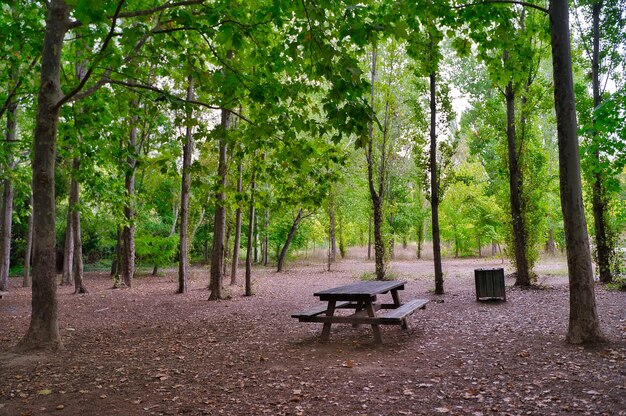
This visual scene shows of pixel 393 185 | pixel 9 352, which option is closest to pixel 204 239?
pixel 393 185

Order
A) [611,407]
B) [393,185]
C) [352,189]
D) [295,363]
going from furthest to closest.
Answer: [393,185] < [352,189] < [295,363] < [611,407]

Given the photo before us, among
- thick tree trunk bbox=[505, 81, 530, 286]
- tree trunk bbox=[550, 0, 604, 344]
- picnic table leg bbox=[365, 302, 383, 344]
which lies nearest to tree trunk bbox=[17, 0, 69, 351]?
picnic table leg bbox=[365, 302, 383, 344]

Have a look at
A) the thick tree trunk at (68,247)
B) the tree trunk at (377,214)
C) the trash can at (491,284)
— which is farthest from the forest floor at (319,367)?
the tree trunk at (377,214)

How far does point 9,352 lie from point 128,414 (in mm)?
3502

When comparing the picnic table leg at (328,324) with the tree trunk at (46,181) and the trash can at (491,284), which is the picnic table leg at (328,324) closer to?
the tree trunk at (46,181)

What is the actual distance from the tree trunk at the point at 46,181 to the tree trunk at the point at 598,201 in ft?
44.5

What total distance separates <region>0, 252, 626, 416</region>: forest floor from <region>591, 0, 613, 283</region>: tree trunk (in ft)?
13.1

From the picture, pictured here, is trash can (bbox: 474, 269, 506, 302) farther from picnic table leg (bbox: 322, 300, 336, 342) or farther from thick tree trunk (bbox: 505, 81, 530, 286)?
picnic table leg (bbox: 322, 300, 336, 342)

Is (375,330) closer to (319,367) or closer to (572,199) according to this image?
(319,367)

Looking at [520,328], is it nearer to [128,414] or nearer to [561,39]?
[561,39]

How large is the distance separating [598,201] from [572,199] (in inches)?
352

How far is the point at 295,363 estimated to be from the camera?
6.12 metres

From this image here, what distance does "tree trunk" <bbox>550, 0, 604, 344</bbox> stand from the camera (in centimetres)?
623

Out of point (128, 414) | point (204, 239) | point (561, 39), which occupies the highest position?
point (561, 39)
